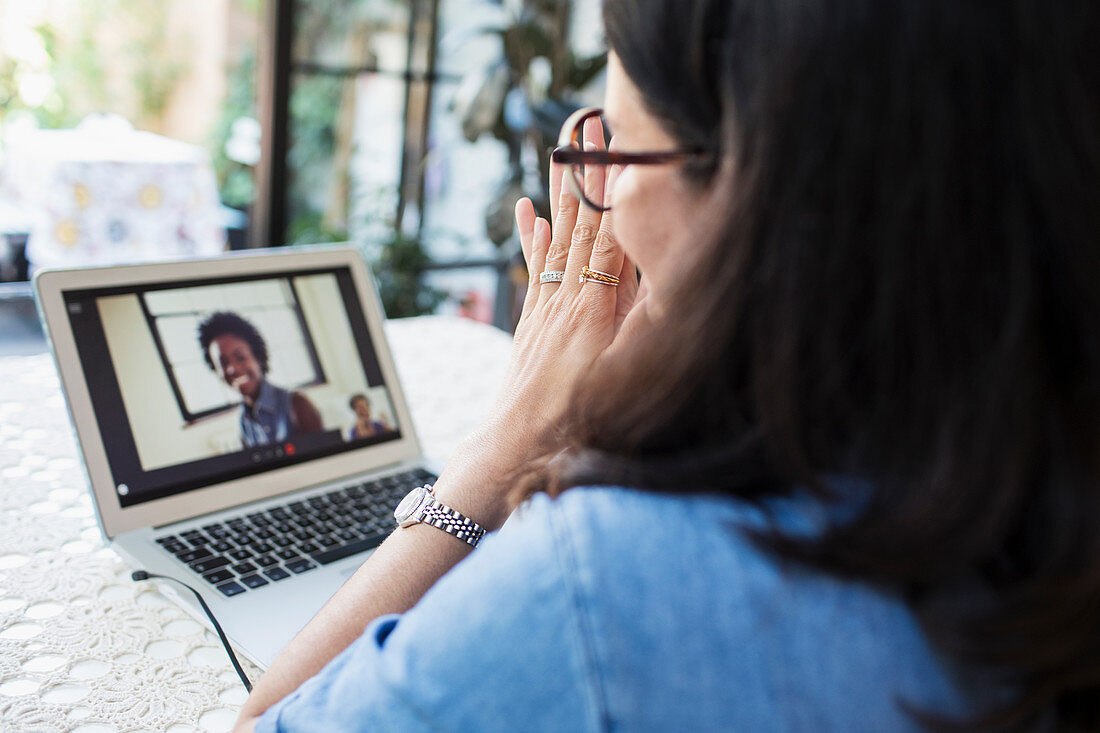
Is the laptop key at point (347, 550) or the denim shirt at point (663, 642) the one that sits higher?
the denim shirt at point (663, 642)

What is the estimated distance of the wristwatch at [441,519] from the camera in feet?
1.97

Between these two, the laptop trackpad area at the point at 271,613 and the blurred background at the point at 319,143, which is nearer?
the laptop trackpad area at the point at 271,613

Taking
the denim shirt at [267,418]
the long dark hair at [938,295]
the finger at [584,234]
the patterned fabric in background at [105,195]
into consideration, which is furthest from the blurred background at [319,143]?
the long dark hair at [938,295]

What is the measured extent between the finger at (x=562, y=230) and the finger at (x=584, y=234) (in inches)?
0.7

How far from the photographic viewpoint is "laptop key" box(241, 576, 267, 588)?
734mm

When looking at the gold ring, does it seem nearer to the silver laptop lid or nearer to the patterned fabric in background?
the silver laptop lid

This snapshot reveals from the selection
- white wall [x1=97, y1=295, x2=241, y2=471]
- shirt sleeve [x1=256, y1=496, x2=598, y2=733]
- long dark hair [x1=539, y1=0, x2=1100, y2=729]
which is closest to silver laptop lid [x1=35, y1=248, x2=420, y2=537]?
white wall [x1=97, y1=295, x2=241, y2=471]

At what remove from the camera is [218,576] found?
740mm

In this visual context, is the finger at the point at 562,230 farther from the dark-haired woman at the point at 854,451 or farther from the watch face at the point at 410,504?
the dark-haired woman at the point at 854,451

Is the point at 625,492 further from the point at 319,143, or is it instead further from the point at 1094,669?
the point at 319,143

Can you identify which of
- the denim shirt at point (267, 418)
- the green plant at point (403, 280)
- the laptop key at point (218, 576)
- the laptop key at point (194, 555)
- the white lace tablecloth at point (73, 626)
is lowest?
the green plant at point (403, 280)

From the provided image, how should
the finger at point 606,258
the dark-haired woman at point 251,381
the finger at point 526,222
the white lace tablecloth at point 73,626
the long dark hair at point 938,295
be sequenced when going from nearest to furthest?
the long dark hair at point 938,295
the white lace tablecloth at point 73,626
the finger at point 606,258
the finger at point 526,222
the dark-haired woman at point 251,381

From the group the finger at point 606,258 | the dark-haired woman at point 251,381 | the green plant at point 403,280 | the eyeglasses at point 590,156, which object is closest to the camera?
the eyeglasses at point 590,156

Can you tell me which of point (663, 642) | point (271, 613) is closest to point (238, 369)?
point (271, 613)
